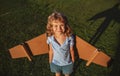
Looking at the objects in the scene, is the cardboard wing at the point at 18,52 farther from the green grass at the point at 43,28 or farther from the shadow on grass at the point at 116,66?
the shadow on grass at the point at 116,66

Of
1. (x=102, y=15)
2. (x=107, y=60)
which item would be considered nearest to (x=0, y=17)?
(x=102, y=15)

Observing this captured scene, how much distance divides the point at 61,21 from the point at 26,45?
1.74m

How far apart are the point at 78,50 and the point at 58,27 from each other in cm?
134

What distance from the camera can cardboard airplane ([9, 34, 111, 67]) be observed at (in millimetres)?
6096

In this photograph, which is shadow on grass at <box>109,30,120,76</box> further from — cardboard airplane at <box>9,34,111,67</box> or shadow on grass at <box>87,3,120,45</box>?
shadow on grass at <box>87,3,120,45</box>

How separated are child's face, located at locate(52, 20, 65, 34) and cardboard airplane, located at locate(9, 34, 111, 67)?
843mm

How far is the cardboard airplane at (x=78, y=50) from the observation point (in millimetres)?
6096

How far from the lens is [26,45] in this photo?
6.39 m

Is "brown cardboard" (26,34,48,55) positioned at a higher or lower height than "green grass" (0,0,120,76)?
higher

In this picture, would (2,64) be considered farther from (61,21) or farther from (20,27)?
(61,21)

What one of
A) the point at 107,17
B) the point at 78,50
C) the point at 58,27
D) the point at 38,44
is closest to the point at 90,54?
the point at 78,50

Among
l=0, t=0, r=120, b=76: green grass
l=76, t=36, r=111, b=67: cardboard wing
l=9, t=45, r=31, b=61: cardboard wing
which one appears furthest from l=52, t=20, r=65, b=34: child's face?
l=0, t=0, r=120, b=76: green grass

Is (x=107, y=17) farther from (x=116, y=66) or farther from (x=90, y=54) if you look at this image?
(x=90, y=54)

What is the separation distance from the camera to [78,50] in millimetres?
6199
